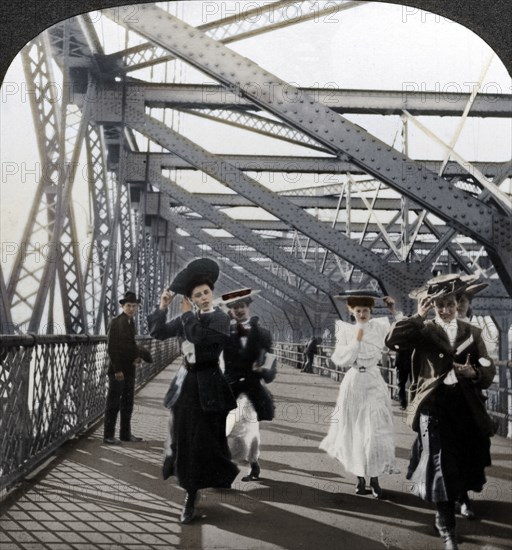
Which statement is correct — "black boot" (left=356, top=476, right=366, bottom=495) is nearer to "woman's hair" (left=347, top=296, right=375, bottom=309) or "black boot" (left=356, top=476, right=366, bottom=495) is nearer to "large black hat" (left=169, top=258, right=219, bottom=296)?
"woman's hair" (left=347, top=296, right=375, bottom=309)

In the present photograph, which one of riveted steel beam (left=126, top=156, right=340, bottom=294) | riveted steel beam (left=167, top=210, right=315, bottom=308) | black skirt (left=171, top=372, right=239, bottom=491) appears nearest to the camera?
black skirt (left=171, top=372, right=239, bottom=491)

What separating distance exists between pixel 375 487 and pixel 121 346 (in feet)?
6.93

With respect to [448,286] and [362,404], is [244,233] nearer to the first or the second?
[362,404]

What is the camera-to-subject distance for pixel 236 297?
13.0ft

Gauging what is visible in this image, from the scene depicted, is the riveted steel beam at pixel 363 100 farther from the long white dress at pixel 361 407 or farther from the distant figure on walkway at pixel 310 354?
the distant figure on walkway at pixel 310 354

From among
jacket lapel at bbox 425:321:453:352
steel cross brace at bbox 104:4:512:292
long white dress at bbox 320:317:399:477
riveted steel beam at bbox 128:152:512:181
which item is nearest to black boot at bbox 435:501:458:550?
long white dress at bbox 320:317:399:477

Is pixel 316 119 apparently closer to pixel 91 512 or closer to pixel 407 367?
pixel 407 367

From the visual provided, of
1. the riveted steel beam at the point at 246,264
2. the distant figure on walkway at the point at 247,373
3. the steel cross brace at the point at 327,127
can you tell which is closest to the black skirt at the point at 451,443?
the distant figure on walkway at the point at 247,373

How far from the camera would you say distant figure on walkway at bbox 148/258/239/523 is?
3.85 metres

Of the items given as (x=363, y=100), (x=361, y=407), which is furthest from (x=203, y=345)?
(x=363, y=100)

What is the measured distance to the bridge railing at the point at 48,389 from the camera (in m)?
4.20

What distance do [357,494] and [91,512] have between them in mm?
1794

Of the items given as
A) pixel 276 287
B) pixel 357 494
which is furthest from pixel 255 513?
pixel 276 287

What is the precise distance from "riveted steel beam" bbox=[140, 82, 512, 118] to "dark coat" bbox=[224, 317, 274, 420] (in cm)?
222
